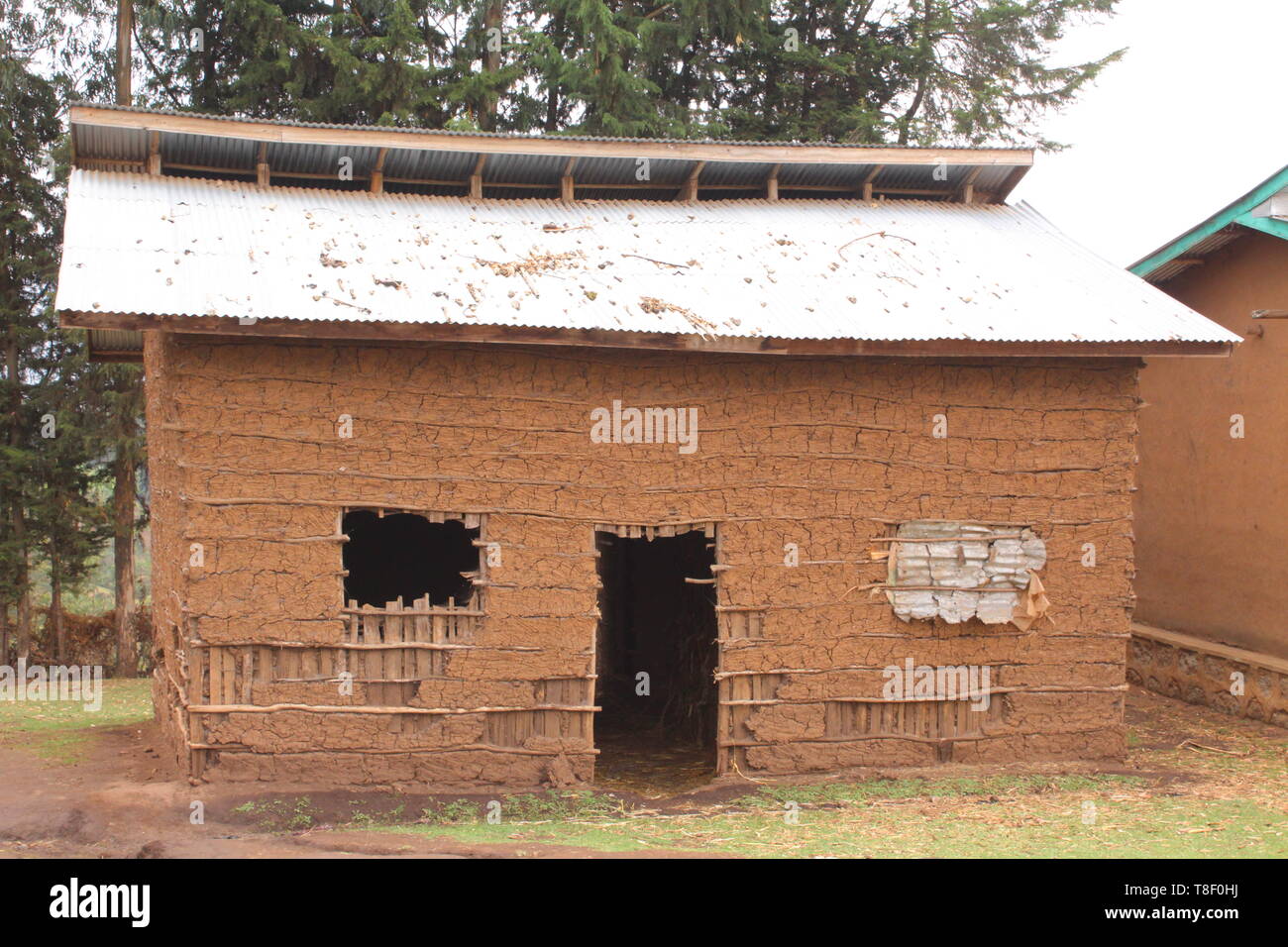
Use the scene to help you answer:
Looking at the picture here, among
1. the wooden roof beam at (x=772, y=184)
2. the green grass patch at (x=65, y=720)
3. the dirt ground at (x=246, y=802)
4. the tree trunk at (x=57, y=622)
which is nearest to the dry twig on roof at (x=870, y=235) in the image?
the wooden roof beam at (x=772, y=184)

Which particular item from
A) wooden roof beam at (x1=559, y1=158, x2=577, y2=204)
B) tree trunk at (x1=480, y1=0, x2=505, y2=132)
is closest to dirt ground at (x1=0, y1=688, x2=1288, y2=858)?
A: wooden roof beam at (x1=559, y1=158, x2=577, y2=204)

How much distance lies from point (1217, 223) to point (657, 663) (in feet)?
22.7

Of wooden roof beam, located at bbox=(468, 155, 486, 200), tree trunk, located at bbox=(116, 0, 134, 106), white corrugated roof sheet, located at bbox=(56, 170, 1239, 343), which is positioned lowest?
white corrugated roof sheet, located at bbox=(56, 170, 1239, 343)

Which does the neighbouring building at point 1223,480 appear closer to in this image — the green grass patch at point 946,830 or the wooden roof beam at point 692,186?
the green grass patch at point 946,830

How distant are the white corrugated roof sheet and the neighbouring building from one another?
2.00 metres

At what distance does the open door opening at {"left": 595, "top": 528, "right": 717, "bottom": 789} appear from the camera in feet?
35.8

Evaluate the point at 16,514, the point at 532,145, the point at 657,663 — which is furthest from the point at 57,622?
the point at 532,145

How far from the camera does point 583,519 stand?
927cm

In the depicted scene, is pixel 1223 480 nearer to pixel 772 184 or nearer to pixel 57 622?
pixel 772 184

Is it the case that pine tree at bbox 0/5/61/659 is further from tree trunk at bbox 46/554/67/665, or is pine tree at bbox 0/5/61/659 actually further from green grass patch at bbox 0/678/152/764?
green grass patch at bbox 0/678/152/764

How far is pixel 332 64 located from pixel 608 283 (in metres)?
11.2

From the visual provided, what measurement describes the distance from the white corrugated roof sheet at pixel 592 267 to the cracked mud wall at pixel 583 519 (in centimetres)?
36

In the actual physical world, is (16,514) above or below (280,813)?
above

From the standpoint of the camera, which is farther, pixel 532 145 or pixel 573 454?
pixel 532 145
